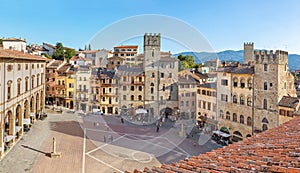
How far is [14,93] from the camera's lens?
17.8 m

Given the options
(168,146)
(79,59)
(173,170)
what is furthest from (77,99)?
(173,170)

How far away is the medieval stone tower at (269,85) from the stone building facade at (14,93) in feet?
70.0

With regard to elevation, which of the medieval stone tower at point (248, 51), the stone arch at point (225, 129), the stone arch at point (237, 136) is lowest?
the stone arch at point (237, 136)

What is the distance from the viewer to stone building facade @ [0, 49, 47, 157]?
15.1 meters

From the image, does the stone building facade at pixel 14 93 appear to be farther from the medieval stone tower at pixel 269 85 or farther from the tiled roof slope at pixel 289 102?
the tiled roof slope at pixel 289 102

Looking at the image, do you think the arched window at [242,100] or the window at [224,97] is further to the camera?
the window at [224,97]

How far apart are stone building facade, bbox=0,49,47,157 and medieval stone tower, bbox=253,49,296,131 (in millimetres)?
21342

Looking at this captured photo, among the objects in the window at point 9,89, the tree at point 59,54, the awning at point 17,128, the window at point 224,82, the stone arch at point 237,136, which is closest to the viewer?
the window at point 9,89

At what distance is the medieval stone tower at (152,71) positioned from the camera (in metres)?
30.6

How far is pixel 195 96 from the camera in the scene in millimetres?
30500

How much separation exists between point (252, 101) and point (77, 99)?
984 inches

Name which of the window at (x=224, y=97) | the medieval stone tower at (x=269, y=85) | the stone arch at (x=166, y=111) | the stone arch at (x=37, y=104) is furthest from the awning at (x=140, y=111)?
the medieval stone tower at (x=269, y=85)

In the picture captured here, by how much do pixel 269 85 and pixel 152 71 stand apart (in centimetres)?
1578

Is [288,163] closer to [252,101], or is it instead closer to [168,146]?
[168,146]
